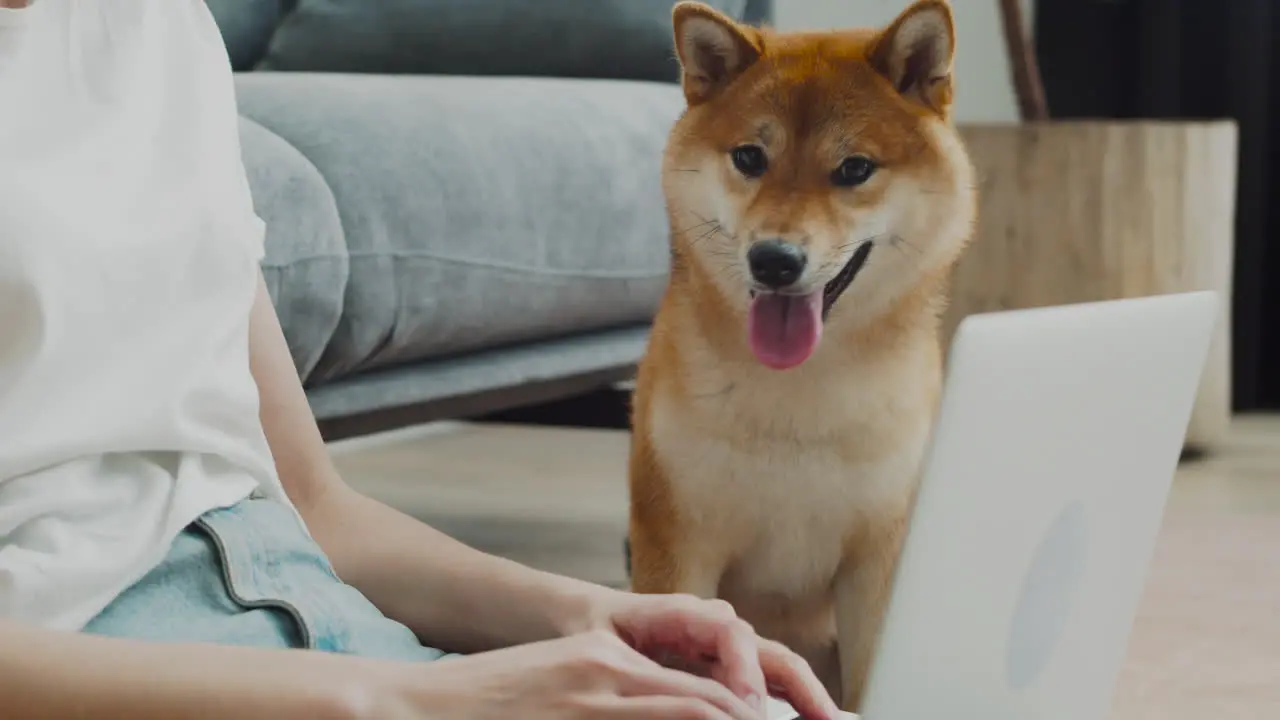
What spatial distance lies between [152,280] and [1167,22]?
9.67 ft

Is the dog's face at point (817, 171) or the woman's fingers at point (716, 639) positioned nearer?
the woman's fingers at point (716, 639)

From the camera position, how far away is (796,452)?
4.02ft

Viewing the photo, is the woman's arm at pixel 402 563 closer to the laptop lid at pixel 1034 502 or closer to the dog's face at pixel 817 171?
the laptop lid at pixel 1034 502

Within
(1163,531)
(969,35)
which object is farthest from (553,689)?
(969,35)

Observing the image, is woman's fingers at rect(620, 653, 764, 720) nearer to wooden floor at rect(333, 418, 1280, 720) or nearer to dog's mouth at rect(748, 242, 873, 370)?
dog's mouth at rect(748, 242, 873, 370)

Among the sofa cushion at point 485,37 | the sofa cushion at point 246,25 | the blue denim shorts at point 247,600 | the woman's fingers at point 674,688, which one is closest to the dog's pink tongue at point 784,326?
the blue denim shorts at point 247,600

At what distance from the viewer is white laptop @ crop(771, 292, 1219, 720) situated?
62cm

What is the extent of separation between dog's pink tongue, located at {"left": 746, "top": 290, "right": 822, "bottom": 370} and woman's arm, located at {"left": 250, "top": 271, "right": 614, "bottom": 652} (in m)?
0.36

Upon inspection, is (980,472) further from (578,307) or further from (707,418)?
(578,307)

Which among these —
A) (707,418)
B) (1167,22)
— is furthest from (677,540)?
(1167,22)

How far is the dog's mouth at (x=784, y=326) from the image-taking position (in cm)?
120

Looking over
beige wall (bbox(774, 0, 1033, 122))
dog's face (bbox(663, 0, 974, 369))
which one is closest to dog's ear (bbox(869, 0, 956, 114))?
dog's face (bbox(663, 0, 974, 369))

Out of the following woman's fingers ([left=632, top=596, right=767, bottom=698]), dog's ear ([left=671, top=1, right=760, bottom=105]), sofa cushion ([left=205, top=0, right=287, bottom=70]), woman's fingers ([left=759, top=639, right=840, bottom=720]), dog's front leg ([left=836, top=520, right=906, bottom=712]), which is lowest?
dog's front leg ([left=836, top=520, right=906, bottom=712])

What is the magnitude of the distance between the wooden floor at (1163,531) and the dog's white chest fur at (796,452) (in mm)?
371
